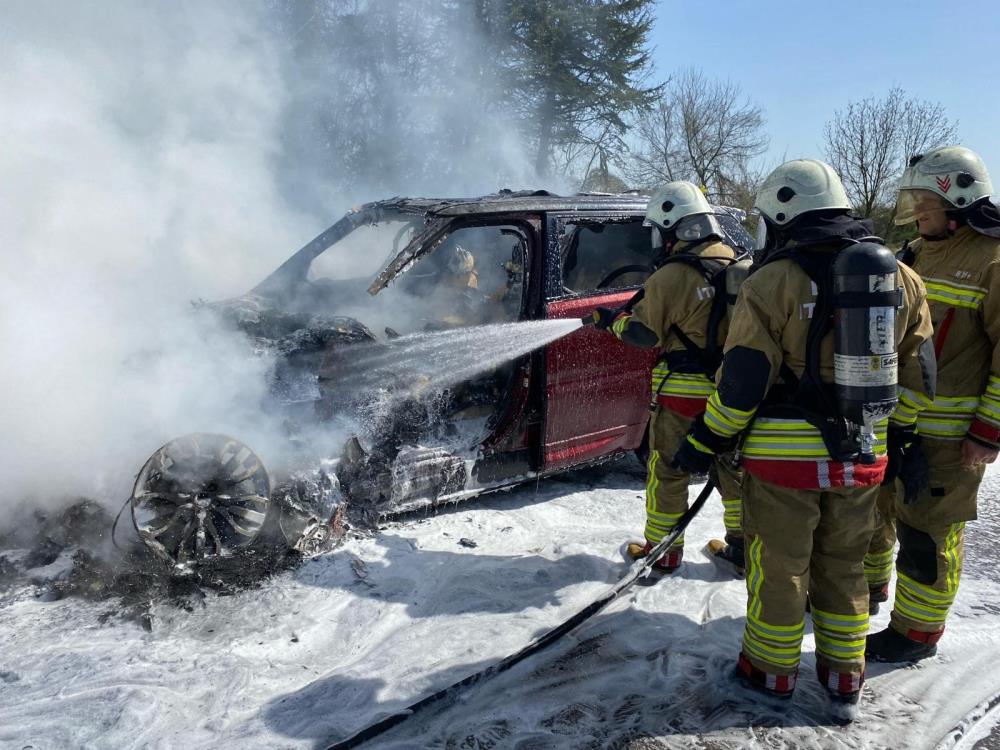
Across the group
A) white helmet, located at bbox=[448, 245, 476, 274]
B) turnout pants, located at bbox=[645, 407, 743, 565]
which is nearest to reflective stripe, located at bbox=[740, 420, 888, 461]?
turnout pants, located at bbox=[645, 407, 743, 565]

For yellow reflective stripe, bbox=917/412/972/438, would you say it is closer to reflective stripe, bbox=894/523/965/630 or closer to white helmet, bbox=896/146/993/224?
reflective stripe, bbox=894/523/965/630

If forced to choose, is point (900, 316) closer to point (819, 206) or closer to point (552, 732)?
point (819, 206)

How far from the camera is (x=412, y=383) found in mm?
3963

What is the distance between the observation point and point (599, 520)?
4340 mm

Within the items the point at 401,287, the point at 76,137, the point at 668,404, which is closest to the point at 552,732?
the point at 668,404

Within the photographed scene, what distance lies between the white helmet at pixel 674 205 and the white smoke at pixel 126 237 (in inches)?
88.0

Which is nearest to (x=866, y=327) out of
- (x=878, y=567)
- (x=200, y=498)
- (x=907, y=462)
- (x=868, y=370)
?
(x=868, y=370)

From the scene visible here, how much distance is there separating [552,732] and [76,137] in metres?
6.12

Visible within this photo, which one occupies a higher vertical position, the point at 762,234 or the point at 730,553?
the point at 762,234

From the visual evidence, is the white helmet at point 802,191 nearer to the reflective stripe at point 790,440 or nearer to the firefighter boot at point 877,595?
the reflective stripe at point 790,440

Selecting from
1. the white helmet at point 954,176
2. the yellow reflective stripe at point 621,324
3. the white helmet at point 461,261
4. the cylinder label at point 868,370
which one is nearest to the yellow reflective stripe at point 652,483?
the yellow reflective stripe at point 621,324

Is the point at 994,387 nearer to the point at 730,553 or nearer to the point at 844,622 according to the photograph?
the point at 844,622

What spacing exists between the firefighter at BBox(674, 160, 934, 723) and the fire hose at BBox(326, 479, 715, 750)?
60cm

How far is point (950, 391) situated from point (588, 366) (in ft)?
6.33
